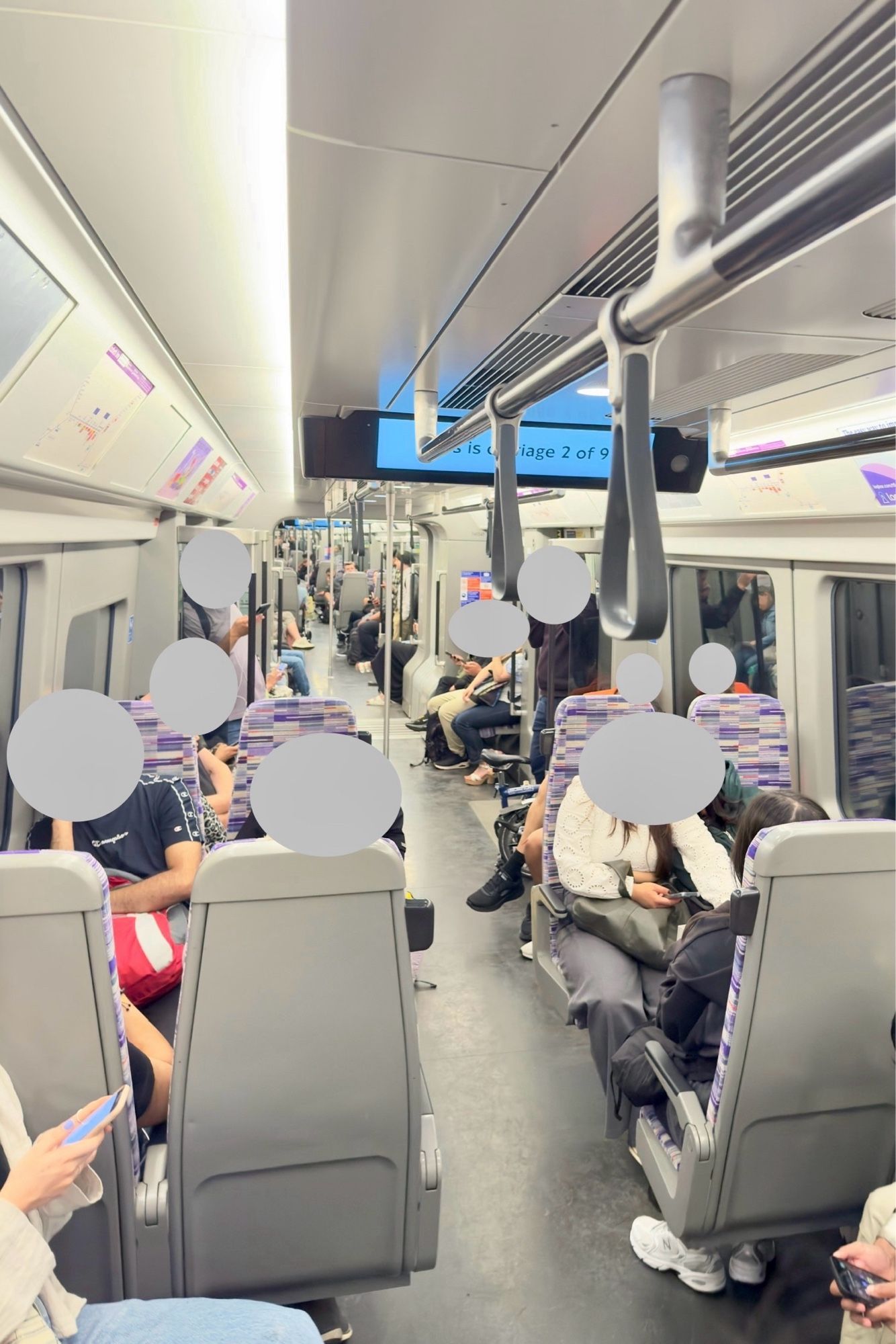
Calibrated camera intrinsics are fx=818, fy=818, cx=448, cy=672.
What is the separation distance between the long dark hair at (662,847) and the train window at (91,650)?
2.77 metres

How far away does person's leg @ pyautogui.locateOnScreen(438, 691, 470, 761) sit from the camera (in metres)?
7.81

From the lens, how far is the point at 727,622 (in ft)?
17.8

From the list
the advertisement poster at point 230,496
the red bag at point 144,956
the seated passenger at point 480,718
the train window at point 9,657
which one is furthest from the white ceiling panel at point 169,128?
the seated passenger at point 480,718

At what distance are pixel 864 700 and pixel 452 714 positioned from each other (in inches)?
167

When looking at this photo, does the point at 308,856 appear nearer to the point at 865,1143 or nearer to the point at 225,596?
the point at 225,596

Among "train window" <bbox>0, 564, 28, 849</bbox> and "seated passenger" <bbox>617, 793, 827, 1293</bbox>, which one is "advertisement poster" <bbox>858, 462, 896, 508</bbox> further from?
"train window" <bbox>0, 564, 28, 849</bbox>

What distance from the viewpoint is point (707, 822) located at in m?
4.09

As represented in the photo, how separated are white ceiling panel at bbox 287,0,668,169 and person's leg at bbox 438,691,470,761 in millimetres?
6573

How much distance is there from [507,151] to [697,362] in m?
1.23

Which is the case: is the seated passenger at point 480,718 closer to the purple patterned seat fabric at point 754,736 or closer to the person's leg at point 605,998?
the purple patterned seat fabric at point 754,736

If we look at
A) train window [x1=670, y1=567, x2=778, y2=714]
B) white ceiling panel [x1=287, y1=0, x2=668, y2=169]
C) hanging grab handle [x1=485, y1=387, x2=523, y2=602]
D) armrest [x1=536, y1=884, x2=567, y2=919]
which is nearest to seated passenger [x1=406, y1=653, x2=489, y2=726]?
train window [x1=670, y1=567, x2=778, y2=714]

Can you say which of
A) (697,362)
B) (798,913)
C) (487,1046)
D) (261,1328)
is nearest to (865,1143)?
(798,913)

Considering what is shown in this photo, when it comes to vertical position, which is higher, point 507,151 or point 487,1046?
point 507,151

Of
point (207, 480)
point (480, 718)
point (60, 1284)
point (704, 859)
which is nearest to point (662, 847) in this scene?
point (704, 859)
